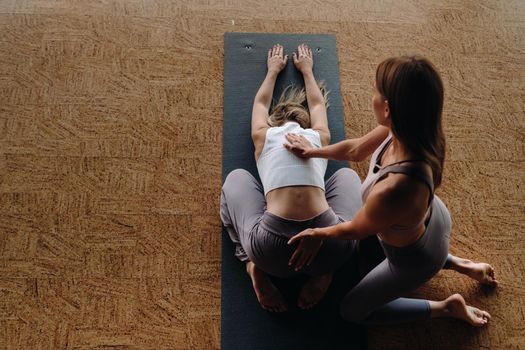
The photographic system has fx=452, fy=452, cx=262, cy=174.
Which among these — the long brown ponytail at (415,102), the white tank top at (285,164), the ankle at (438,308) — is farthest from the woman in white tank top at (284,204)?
the long brown ponytail at (415,102)

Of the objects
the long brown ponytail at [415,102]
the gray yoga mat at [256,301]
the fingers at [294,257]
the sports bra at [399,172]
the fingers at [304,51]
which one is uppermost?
the long brown ponytail at [415,102]

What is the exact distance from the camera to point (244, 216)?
5.15ft

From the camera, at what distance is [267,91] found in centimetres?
194

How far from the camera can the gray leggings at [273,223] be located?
1.43m

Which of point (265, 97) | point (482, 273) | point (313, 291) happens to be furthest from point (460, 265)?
point (265, 97)

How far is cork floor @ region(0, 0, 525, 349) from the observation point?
159cm

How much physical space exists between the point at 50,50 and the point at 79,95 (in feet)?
1.00

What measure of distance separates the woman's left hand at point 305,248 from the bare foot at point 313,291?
0.60 feet

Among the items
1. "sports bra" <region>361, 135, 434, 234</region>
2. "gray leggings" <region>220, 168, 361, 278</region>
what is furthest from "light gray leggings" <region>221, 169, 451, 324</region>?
"sports bra" <region>361, 135, 434, 234</region>

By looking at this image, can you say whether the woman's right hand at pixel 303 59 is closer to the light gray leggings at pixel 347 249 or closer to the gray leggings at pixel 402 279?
the light gray leggings at pixel 347 249

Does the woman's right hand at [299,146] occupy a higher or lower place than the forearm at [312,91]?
higher

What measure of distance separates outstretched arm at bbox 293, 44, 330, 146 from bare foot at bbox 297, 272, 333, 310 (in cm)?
52

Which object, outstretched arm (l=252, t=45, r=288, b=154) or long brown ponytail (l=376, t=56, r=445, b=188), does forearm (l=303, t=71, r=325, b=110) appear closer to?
outstretched arm (l=252, t=45, r=288, b=154)

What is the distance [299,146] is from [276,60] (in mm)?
628
